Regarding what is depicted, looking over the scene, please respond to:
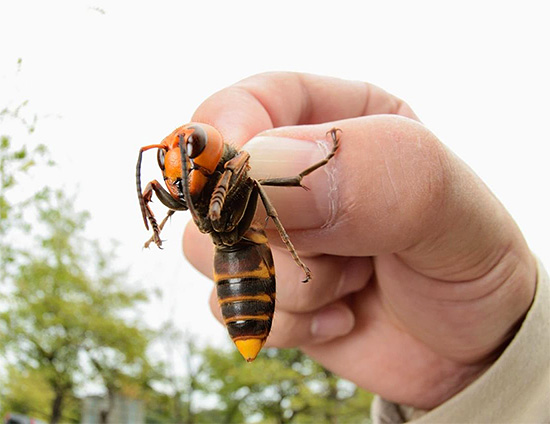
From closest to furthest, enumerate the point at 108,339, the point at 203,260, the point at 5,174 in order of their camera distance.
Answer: the point at 203,260, the point at 5,174, the point at 108,339

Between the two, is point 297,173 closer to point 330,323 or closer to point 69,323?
point 330,323

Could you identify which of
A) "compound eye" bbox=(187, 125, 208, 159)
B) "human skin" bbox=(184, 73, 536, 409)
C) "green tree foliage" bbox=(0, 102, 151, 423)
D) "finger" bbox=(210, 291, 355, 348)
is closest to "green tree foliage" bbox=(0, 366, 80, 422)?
"green tree foliage" bbox=(0, 102, 151, 423)

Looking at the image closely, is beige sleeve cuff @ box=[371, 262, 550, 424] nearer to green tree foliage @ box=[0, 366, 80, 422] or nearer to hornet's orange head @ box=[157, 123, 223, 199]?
hornet's orange head @ box=[157, 123, 223, 199]

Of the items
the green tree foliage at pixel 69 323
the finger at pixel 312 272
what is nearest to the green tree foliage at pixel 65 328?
the green tree foliage at pixel 69 323

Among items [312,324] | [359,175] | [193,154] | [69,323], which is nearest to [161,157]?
[193,154]

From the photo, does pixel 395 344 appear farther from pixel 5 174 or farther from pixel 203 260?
pixel 5 174

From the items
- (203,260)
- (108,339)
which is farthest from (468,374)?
(108,339)

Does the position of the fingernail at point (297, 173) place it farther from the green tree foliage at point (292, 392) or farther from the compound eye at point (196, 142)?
the green tree foliage at point (292, 392)
